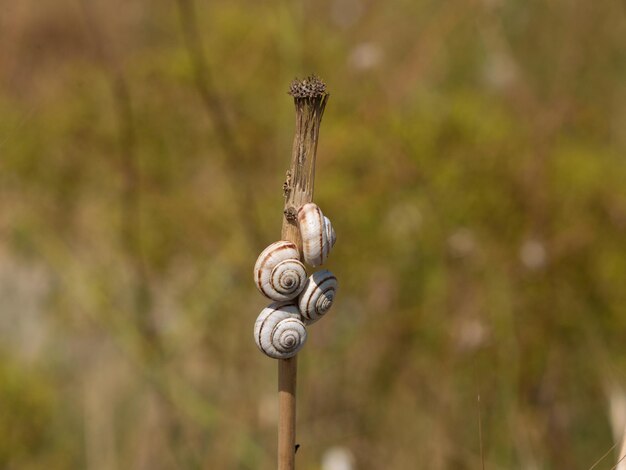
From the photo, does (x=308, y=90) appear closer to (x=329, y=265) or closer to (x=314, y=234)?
(x=314, y=234)

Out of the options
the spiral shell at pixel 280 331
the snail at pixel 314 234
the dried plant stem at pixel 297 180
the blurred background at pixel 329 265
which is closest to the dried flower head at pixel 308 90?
the dried plant stem at pixel 297 180

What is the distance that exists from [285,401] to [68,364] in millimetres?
2359

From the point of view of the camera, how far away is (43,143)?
303 cm

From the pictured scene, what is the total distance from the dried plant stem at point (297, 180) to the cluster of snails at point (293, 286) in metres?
0.02

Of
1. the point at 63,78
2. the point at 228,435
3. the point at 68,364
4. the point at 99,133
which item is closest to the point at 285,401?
the point at 228,435

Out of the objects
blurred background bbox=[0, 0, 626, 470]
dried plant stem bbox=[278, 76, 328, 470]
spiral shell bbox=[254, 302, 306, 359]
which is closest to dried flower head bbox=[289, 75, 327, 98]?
dried plant stem bbox=[278, 76, 328, 470]

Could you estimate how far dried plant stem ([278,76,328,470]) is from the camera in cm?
75

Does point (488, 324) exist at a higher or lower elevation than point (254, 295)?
lower

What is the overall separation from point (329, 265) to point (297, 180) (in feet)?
5.62

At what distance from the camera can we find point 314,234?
2.71 ft

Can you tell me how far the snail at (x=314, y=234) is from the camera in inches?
31.8

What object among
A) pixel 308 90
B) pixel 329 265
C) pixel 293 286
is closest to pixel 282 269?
pixel 293 286

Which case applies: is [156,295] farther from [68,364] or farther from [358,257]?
[358,257]

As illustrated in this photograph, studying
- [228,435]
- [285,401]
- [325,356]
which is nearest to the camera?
[285,401]
